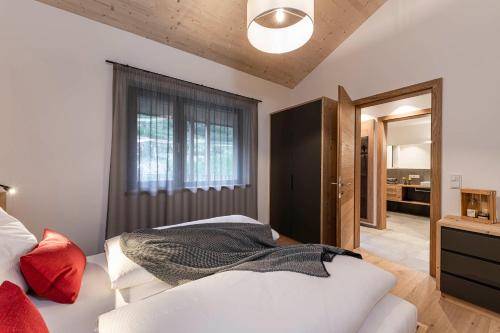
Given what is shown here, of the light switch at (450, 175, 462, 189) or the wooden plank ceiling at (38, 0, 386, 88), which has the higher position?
the wooden plank ceiling at (38, 0, 386, 88)

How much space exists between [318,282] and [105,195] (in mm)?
2337

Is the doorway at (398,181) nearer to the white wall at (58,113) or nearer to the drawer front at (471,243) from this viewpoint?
the drawer front at (471,243)

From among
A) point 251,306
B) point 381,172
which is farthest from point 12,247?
point 381,172

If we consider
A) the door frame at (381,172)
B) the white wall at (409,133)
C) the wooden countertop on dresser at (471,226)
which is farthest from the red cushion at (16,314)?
the white wall at (409,133)

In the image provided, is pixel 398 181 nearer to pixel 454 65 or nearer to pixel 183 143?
pixel 454 65

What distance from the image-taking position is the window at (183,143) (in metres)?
2.54

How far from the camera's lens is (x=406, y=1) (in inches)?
103

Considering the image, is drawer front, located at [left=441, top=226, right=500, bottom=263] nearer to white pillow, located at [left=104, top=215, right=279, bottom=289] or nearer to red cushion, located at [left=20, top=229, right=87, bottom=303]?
white pillow, located at [left=104, top=215, right=279, bottom=289]

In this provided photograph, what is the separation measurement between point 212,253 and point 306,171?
209cm

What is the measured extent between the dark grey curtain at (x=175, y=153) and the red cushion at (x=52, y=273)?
4.18ft

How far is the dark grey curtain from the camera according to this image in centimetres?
241

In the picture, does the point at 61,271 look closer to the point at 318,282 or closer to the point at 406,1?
the point at 318,282

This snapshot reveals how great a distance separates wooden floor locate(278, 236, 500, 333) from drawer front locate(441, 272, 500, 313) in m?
0.07

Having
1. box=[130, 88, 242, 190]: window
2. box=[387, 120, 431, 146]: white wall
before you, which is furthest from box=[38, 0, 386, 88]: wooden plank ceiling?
box=[387, 120, 431, 146]: white wall
